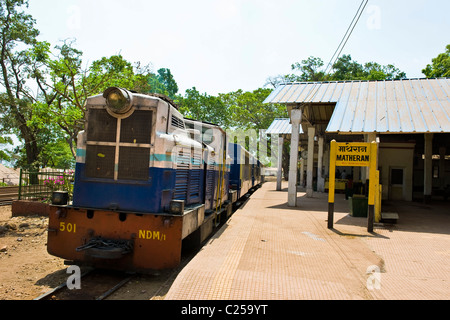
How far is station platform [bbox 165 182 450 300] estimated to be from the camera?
4.38 meters

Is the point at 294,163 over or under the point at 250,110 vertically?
under

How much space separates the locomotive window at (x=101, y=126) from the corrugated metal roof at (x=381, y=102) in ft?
28.6

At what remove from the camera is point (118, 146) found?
550 cm

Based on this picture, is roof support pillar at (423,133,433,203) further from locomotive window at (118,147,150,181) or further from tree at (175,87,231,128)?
tree at (175,87,231,128)

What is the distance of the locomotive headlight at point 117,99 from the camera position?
525 cm

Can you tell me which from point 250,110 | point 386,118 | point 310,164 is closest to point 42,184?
point 386,118

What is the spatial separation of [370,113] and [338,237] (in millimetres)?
6933

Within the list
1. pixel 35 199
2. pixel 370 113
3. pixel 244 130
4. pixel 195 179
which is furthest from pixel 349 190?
pixel 244 130

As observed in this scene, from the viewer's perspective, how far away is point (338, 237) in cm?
850

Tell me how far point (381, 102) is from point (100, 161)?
1281 centimetres

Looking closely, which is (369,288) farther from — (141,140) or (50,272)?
(50,272)

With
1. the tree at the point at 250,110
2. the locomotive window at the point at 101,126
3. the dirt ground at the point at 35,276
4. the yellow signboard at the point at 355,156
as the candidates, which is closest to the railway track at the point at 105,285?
the dirt ground at the point at 35,276

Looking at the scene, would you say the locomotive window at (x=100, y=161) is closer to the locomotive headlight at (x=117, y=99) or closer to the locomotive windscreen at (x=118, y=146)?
the locomotive windscreen at (x=118, y=146)

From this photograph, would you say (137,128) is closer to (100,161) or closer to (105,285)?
(100,161)
